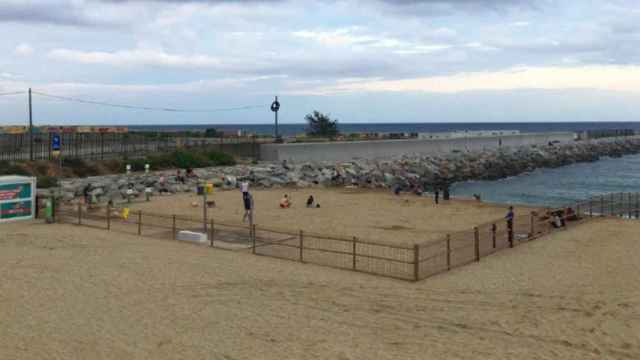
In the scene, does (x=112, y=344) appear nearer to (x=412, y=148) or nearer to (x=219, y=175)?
(x=219, y=175)

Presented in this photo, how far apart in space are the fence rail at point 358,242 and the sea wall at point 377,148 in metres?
26.9

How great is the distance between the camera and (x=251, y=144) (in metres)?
57.4

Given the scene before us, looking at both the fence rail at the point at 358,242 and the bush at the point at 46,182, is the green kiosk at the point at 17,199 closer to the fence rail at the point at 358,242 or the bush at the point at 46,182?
the fence rail at the point at 358,242

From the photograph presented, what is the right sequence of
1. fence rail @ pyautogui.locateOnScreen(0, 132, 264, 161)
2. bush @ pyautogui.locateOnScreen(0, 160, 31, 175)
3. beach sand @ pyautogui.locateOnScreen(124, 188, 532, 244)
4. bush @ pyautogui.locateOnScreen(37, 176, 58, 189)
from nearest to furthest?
beach sand @ pyautogui.locateOnScreen(124, 188, 532, 244)
bush @ pyautogui.locateOnScreen(37, 176, 58, 189)
bush @ pyautogui.locateOnScreen(0, 160, 31, 175)
fence rail @ pyautogui.locateOnScreen(0, 132, 264, 161)

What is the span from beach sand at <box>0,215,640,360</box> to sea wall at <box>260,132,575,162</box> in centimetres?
3578

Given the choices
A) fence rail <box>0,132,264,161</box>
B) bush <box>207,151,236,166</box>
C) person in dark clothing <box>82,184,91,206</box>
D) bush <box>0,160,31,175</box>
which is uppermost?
fence rail <box>0,132,264,161</box>

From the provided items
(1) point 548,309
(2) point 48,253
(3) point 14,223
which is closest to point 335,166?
(3) point 14,223

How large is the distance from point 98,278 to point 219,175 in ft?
A: 92.9

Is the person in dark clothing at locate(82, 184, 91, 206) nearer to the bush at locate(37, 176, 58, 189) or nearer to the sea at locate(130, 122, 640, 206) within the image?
the bush at locate(37, 176, 58, 189)

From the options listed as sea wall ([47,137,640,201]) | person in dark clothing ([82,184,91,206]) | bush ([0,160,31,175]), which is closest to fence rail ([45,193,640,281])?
person in dark clothing ([82,184,91,206])

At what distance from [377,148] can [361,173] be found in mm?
A: 13361

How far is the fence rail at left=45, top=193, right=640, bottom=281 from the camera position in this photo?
18281mm

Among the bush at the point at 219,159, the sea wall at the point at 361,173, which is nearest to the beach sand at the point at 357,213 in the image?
the sea wall at the point at 361,173

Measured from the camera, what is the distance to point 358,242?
19.5m
